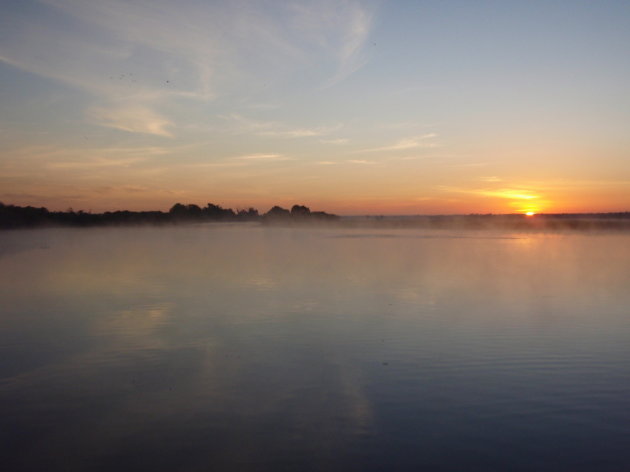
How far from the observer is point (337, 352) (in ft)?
38.3

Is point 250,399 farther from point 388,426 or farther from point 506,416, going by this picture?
point 506,416

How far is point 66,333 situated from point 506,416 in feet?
33.5

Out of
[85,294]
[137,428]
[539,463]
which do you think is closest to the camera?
[539,463]

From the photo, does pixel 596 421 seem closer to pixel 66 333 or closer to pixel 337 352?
pixel 337 352

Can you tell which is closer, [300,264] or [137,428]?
[137,428]

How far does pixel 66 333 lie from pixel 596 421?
37.0 feet

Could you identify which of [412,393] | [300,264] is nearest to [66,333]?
[412,393]

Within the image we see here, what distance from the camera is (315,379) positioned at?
9.85 metres

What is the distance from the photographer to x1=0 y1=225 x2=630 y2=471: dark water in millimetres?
7000

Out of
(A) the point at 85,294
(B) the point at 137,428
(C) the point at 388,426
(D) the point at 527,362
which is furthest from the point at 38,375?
(A) the point at 85,294

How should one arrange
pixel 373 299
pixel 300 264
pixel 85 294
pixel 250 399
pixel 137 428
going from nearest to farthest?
1. pixel 137 428
2. pixel 250 399
3. pixel 373 299
4. pixel 85 294
5. pixel 300 264

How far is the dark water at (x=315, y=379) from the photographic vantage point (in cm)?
700

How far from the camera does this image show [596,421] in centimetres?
786

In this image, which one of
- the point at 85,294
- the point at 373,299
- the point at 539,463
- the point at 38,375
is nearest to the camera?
the point at 539,463
